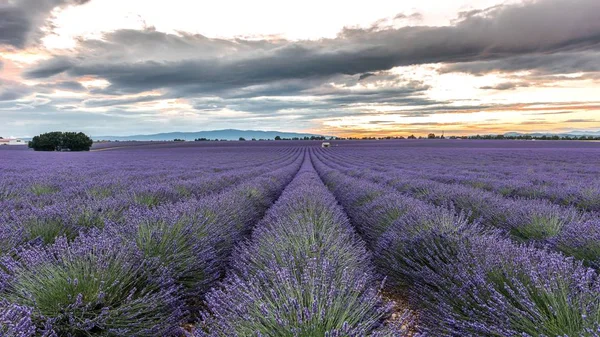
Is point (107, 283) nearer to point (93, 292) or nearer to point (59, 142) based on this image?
point (93, 292)

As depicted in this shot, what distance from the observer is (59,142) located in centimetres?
5041

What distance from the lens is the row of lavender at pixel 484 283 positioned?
164 cm

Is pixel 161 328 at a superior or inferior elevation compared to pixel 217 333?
inferior

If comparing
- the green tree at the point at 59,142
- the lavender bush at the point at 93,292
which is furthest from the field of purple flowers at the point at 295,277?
the green tree at the point at 59,142

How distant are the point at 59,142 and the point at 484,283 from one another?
6296cm

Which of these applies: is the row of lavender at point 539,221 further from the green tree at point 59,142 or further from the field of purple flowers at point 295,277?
the green tree at point 59,142

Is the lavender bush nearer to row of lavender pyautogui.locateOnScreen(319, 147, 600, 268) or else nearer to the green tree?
row of lavender pyautogui.locateOnScreen(319, 147, 600, 268)

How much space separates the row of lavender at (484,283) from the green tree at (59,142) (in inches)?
2382

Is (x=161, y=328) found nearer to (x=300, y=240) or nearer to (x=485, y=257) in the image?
(x=300, y=240)

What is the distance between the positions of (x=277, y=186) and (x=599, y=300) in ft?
27.4

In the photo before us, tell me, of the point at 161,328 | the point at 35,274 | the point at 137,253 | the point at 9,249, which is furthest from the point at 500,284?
the point at 9,249

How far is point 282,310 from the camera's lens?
1675 mm

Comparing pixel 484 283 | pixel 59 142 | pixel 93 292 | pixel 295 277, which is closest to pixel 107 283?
pixel 93 292

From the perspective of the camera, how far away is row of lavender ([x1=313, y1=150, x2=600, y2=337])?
1642mm
